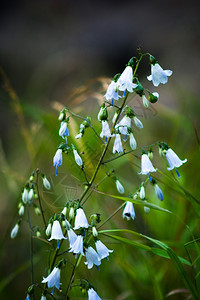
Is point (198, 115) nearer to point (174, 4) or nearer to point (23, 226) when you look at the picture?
point (23, 226)

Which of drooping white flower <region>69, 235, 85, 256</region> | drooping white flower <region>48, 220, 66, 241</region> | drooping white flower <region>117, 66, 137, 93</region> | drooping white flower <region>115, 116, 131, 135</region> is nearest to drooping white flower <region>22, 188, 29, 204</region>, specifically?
drooping white flower <region>48, 220, 66, 241</region>

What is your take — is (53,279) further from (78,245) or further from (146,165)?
(146,165)

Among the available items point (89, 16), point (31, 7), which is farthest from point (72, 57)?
point (31, 7)

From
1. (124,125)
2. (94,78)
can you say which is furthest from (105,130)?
(94,78)

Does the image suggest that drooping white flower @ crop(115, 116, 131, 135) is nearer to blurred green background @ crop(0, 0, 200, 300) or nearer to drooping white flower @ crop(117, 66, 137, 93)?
drooping white flower @ crop(117, 66, 137, 93)

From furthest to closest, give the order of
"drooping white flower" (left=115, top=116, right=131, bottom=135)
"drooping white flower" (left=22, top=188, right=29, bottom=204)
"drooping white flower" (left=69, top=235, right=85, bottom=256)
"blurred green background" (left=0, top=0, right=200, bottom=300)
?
"blurred green background" (left=0, top=0, right=200, bottom=300) → "drooping white flower" (left=22, top=188, right=29, bottom=204) → "drooping white flower" (left=115, top=116, right=131, bottom=135) → "drooping white flower" (left=69, top=235, right=85, bottom=256)

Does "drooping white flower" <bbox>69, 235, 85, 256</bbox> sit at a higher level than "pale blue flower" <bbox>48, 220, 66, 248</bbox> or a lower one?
lower

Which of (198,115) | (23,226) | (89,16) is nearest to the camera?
(23,226)

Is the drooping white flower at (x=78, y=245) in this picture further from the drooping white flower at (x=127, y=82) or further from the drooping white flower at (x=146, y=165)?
the drooping white flower at (x=127, y=82)
